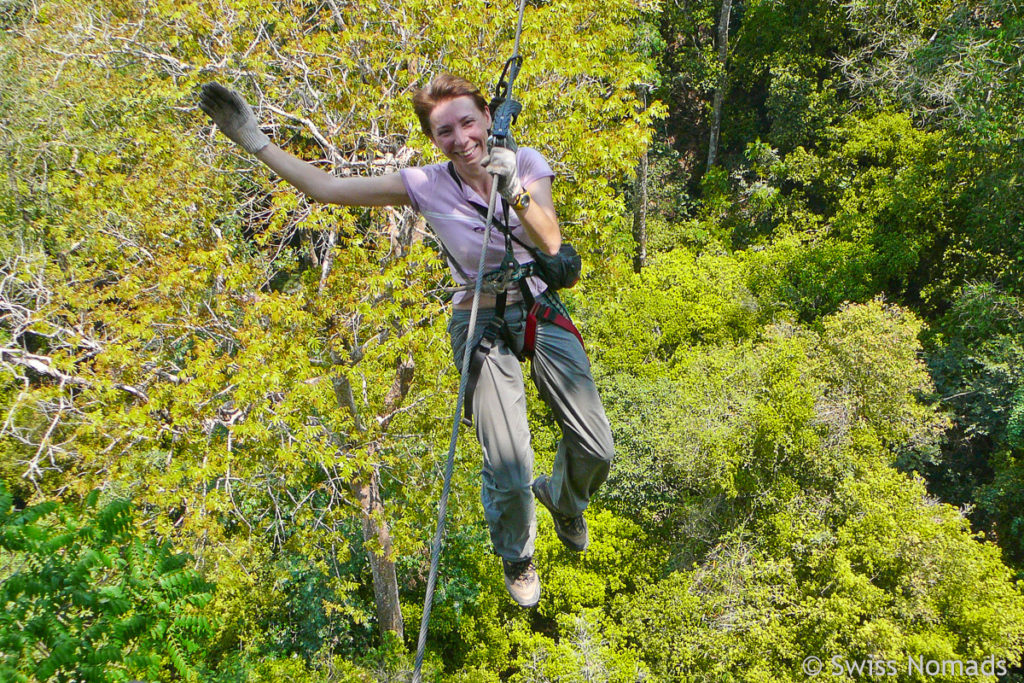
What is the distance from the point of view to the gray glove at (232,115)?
2418 millimetres

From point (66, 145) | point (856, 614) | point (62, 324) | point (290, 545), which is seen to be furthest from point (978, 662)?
point (66, 145)

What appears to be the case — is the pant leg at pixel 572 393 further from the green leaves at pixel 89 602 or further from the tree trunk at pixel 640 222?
the tree trunk at pixel 640 222

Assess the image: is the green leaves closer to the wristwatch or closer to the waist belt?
the waist belt

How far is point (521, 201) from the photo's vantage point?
88.7 inches

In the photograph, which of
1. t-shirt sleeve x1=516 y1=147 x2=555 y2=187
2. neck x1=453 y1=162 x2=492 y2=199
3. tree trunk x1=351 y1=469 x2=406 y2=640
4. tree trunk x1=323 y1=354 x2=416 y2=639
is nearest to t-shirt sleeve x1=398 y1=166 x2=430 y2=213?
neck x1=453 y1=162 x2=492 y2=199

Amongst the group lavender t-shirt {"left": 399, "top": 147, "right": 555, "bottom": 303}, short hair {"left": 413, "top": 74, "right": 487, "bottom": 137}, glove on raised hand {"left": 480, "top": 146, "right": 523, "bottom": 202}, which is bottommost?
glove on raised hand {"left": 480, "top": 146, "right": 523, "bottom": 202}

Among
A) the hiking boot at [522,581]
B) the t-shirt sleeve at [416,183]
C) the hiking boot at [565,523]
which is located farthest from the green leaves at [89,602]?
the t-shirt sleeve at [416,183]

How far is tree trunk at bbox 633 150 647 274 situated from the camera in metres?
19.4

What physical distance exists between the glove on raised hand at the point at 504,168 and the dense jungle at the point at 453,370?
323 cm

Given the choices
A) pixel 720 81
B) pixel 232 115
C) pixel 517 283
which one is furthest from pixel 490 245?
pixel 720 81

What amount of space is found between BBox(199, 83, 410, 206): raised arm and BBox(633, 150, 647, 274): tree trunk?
56.4 ft

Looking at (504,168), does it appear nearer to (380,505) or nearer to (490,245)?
(490,245)

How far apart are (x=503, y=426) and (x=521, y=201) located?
0.75 metres

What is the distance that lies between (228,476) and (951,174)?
1507 centimetres
